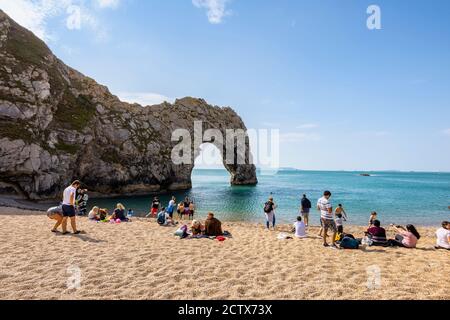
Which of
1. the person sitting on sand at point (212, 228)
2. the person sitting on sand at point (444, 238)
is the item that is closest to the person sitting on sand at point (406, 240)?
the person sitting on sand at point (444, 238)

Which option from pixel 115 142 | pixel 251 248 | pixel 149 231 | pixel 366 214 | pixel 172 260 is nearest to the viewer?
pixel 172 260

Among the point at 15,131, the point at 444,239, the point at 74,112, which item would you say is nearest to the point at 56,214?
the point at 444,239

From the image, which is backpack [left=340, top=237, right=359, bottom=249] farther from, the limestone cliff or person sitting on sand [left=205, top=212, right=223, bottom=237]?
the limestone cliff

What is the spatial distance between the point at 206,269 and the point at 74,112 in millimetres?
50745

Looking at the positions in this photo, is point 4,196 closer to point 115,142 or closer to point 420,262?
point 115,142

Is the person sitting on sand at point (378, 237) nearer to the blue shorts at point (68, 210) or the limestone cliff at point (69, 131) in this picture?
the blue shorts at point (68, 210)

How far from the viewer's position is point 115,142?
5506 centimetres

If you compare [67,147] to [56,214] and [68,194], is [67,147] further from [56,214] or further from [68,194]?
[68,194]

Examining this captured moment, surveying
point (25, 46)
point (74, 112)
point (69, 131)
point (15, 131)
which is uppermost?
point (25, 46)

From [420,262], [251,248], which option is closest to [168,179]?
[251,248]

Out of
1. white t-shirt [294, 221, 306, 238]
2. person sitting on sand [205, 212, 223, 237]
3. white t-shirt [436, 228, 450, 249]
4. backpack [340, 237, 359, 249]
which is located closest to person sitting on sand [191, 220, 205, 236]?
person sitting on sand [205, 212, 223, 237]

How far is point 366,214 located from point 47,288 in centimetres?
3558

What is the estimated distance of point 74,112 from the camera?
48844 mm

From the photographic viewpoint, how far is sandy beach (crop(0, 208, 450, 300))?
6938 millimetres
